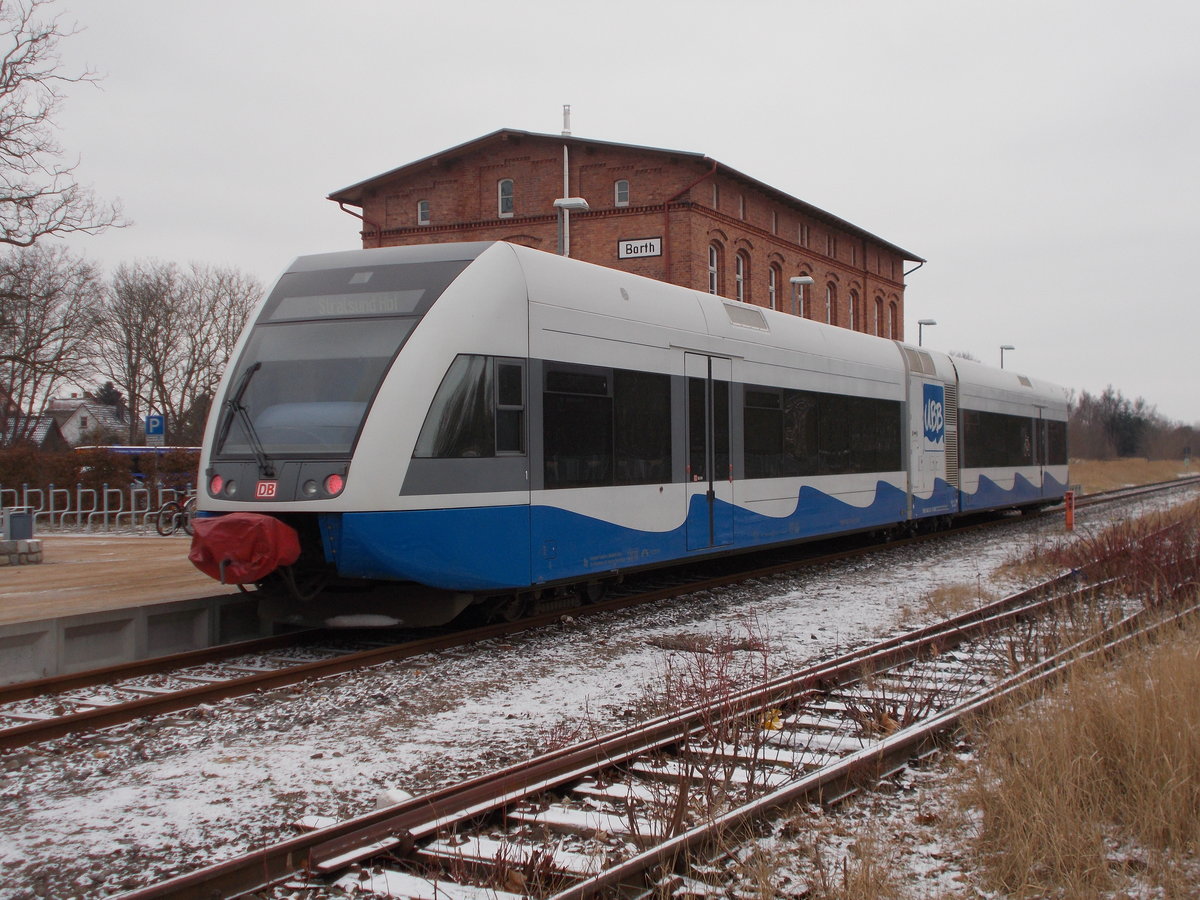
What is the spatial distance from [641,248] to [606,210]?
213cm

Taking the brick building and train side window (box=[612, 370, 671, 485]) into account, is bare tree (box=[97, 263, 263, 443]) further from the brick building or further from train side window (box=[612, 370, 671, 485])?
train side window (box=[612, 370, 671, 485])

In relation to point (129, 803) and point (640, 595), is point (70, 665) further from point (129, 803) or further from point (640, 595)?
point (640, 595)

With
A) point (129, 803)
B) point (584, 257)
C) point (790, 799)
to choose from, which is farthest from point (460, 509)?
point (584, 257)

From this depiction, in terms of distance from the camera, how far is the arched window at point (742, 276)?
1523 inches

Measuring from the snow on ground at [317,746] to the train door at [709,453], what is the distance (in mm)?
1545

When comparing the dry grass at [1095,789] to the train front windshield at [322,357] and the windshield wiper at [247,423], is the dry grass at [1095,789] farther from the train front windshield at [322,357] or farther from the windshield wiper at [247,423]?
the windshield wiper at [247,423]

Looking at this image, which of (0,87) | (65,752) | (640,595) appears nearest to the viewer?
(65,752)

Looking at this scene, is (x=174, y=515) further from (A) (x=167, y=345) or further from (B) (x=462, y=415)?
(A) (x=167, y=345)

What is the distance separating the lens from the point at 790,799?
447 centimetres

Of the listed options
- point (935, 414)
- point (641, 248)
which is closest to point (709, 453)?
point (935, 414)

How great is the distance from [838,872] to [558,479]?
5800mm

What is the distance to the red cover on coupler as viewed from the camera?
26.1ft

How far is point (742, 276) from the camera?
39188 mm

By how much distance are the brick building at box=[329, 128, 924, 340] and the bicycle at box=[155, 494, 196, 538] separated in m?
16.6
